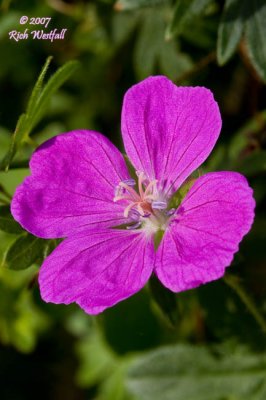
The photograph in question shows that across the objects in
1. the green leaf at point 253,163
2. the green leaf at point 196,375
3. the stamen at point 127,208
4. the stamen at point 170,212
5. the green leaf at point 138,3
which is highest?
the green leaf at point 138,3

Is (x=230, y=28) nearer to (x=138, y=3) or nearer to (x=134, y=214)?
(x=138, y=3)

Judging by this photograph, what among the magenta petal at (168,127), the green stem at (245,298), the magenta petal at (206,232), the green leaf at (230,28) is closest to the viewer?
the magenta petal at (206,232)

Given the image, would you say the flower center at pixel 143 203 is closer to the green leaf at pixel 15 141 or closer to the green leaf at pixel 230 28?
the green leaf at pixel 15 141

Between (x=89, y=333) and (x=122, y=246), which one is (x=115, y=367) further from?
(x=122, y=246)

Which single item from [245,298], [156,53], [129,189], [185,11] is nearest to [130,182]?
[129,189]

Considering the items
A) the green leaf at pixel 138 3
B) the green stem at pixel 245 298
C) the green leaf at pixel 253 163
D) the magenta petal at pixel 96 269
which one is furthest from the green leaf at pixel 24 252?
the green leaf at pixel 138 3

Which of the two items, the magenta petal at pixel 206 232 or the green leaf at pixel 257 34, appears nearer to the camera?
the magenta petal at pixel 206 232

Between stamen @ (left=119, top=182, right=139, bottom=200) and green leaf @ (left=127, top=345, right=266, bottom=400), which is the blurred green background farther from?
stamen @ (left=119, top=182, right=139, bottom=200)
